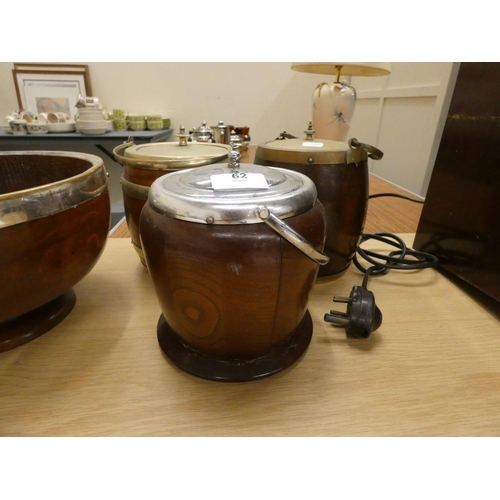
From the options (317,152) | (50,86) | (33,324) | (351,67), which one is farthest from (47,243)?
(50,86)

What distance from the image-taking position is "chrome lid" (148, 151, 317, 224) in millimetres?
358

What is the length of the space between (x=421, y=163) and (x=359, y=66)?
0.45 meters

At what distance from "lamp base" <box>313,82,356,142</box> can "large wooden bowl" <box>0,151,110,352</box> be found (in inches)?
37.7

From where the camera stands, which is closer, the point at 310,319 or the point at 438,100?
the point at 310,319

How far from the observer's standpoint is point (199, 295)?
1.26 ft

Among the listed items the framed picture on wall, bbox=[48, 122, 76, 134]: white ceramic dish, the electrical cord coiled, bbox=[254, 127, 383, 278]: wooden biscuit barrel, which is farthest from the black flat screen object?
the framed picture on wall

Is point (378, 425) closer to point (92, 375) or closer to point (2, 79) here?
point (92, 375)

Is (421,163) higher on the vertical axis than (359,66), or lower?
lower

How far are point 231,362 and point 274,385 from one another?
60 millimetres

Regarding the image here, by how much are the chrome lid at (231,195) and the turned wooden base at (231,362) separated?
0.62ft

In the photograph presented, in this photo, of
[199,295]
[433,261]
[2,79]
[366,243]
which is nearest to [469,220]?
[433,261]

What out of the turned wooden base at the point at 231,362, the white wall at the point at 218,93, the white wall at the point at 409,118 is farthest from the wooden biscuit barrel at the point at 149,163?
the white wall at the point at 218,93

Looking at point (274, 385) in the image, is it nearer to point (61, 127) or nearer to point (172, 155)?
point (172, 155)

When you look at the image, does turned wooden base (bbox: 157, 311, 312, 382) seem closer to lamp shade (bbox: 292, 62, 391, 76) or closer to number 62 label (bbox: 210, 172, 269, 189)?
number 62 label (bbox: 210, 172, 269, 189)
